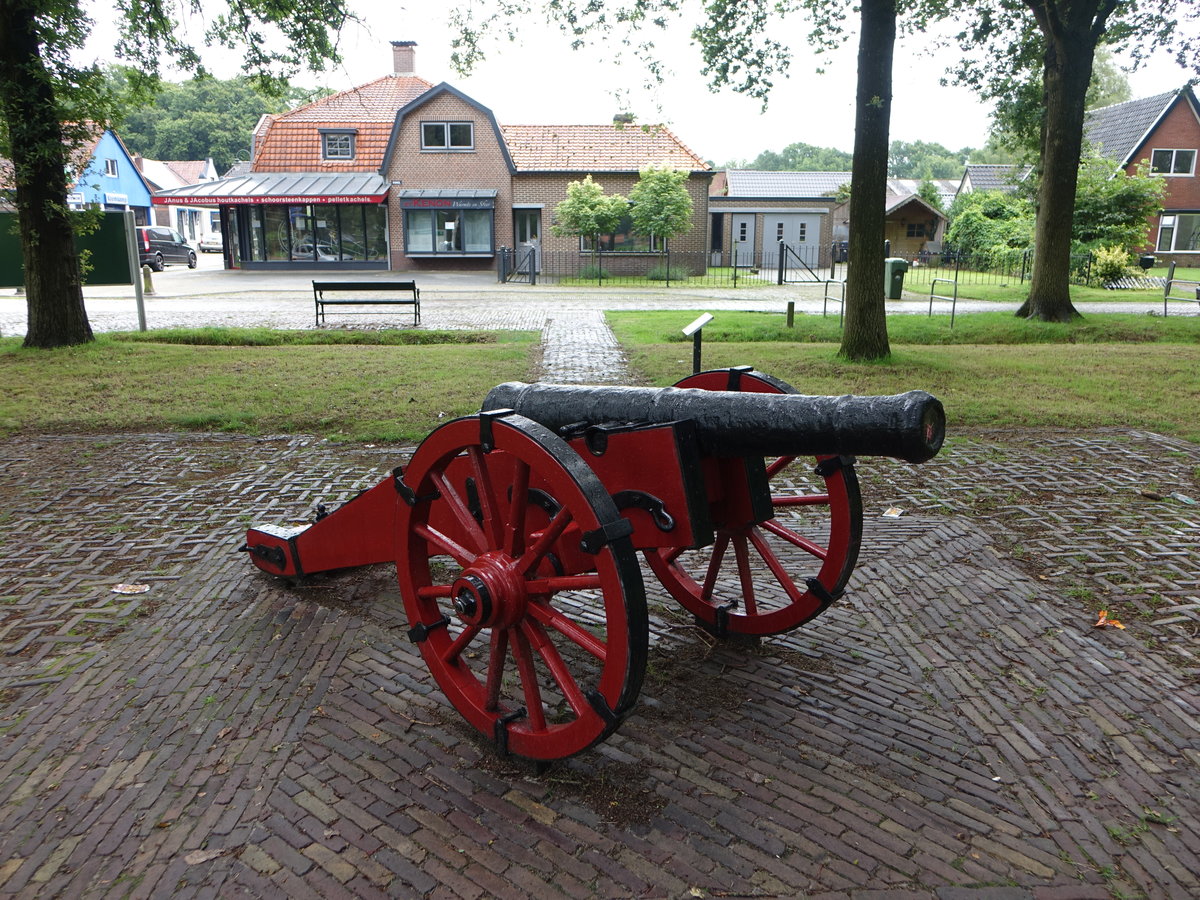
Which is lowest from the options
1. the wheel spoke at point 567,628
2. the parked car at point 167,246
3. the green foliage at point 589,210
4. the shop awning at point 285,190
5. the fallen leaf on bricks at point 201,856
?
the fallen leaf on bricks at point 201,856

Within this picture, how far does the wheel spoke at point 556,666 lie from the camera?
113 inches

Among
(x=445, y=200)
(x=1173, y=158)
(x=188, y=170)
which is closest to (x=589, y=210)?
(x=445, y=200)

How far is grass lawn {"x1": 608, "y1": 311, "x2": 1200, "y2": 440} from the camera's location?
899cm

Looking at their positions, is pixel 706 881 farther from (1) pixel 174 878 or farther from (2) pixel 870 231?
(2) pixel 870 231

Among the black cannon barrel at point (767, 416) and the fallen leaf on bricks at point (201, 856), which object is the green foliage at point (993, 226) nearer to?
the black cannon barrel at point (767, 416)

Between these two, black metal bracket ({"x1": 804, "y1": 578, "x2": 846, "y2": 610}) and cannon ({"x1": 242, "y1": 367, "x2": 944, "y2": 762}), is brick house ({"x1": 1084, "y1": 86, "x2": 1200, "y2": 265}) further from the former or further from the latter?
cannon ({"x1": 242, "y1": 367, "x2": 944, "y2": 762})

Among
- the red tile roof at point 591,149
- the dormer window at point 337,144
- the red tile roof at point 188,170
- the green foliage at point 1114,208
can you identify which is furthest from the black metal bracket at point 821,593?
the red tile roof at point 188,170

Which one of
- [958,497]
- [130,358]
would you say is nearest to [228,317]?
[130,358]

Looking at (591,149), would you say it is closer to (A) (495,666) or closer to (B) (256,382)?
(B) (256,382)

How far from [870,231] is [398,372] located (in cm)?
606

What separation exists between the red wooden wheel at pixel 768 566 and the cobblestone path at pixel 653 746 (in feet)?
0.53

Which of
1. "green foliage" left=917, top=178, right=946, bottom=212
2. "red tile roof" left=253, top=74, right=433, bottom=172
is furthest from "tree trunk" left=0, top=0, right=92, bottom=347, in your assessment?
"green foliage" left=917, top=178, right=946, bottom=212

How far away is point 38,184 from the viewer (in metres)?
12.1

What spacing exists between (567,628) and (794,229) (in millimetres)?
43516
